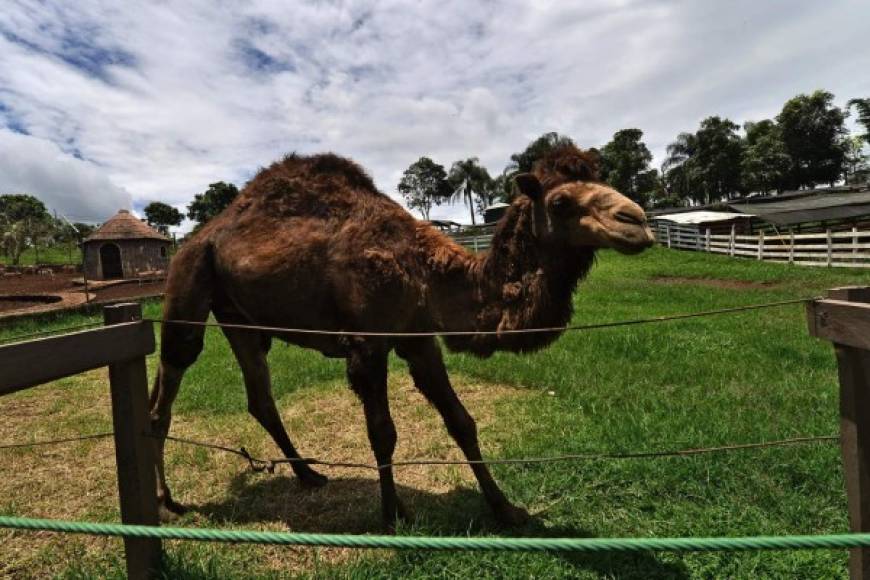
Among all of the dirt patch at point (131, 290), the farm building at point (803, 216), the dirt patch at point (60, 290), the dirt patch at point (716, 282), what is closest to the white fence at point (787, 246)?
the farm building at point (803, 216)

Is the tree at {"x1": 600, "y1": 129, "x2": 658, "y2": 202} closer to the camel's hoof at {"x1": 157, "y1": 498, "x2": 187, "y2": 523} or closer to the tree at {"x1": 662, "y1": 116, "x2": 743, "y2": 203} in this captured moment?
the tree at {"x1": 662, "y1": 116, "x2": 743, "y2": 203}

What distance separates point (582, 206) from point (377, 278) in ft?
4.63

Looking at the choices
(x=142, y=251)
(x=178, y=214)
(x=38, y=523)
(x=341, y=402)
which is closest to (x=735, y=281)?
(x=341, y=402)

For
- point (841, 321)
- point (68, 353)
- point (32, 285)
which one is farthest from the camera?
point (32, 285)

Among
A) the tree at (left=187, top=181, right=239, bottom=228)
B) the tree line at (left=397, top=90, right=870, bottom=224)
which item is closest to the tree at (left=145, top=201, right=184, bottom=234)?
the tree at (left=187, top=181, right=239, bottom=228)

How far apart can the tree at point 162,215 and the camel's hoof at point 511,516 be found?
93346 mm

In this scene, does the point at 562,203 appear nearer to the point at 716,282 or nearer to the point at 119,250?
the point at 716,282

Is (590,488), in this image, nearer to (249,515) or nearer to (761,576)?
(761,576)

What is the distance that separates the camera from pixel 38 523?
1.61 metres

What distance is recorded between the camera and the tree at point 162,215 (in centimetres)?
8575

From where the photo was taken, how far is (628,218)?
2.64 metres

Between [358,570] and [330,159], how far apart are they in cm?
310

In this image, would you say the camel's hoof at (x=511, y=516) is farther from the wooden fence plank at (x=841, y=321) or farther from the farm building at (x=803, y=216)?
the farm building at (x=803, y=216)

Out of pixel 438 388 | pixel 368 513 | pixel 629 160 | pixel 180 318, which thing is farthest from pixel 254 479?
pixel 629 160
